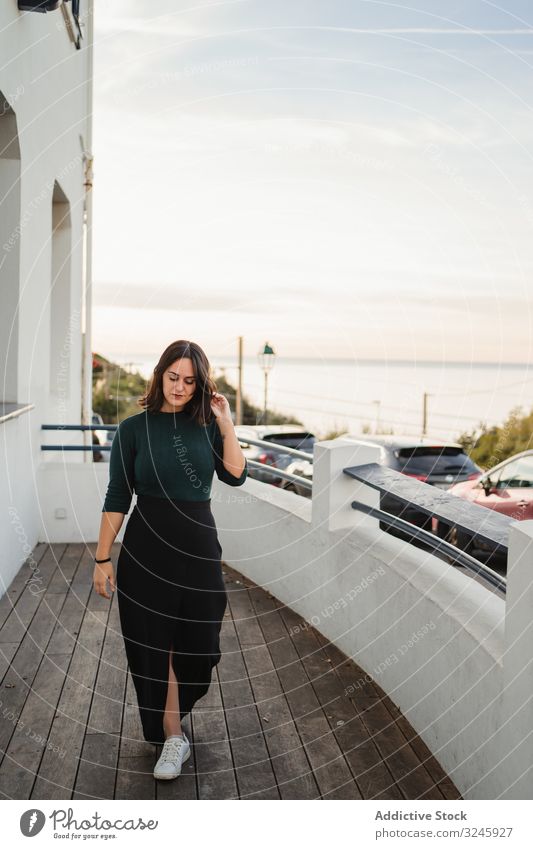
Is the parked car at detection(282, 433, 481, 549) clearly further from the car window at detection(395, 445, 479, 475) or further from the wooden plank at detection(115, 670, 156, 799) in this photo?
the wooden plank at detection(115, 670, 156, 799)

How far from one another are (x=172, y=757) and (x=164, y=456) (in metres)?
1.18

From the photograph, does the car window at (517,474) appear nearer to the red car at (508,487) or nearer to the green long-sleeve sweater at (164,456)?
the red car at (508,487)

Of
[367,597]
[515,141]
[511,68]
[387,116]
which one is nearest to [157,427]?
[367,597]

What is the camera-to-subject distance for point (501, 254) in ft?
19.2

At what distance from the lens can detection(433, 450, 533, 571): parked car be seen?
26.2ft

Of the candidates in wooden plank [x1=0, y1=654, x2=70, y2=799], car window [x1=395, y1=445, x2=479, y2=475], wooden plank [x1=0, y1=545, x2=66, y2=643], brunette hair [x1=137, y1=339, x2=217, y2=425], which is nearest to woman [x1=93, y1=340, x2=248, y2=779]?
brunette hair [x1=137, y1=339, x2=217, y2=425]

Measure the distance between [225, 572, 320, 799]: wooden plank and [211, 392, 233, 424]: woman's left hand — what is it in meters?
1.42

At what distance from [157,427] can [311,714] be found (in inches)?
64.4

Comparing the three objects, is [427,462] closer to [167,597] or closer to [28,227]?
[28,227]

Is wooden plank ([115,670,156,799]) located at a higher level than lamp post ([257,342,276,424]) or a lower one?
lower


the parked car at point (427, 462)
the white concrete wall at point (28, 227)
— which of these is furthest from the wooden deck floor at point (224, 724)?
the parked car at point (427, 462)

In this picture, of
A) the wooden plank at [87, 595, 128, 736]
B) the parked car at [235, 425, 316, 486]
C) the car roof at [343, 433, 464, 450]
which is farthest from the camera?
the parked car at [235, 425, 316, 486]

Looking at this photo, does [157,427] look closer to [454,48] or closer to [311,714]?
[311,714]

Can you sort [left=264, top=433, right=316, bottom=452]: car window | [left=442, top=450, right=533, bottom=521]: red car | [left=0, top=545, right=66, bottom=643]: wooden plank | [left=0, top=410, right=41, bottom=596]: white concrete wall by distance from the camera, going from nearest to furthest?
[left=0, top=545, right=66, bottom=643]: wooden plank
[left=0, top=410, right=41, bottom=596]: white concrete wall
[left=442, top=450, right=533, bottom=521]: red car
[left=264, top=433, right=316, bottom=452]: car window
